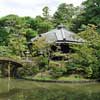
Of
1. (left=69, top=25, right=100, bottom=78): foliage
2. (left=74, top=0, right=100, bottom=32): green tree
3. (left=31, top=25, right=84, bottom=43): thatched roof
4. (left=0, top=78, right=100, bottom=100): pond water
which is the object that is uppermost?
(left=74, top=0, right=100, bottom=32): green tree

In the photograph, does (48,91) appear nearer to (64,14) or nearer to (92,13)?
(92,13)

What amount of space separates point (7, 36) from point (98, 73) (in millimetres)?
20825

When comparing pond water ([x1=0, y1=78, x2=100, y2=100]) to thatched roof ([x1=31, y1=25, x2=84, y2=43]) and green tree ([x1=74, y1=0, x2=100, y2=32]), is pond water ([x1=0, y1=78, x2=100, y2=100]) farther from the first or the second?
green tree ([x1=74, y1=0, x2=100, y2=32])

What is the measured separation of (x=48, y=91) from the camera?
27.1 metres

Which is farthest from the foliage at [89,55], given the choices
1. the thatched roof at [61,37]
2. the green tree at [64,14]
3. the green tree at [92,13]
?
the green tree at [64,14]

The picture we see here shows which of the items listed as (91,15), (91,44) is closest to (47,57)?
(91,44)

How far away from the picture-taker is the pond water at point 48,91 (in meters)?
23.9

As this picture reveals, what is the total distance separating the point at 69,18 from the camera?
61062 millimetres

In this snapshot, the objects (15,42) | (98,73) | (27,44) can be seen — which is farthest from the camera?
(27,44)

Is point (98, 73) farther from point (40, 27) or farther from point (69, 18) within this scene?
point (69, 18)

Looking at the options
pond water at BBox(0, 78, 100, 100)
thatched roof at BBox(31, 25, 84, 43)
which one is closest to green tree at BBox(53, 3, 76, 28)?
thatched roof at BBox(31, 25, 84, 43)

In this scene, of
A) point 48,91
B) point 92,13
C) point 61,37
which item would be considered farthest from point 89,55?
point 92,13

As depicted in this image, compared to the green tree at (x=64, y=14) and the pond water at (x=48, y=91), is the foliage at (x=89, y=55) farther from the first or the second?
the green tree at (x=64, y=14)

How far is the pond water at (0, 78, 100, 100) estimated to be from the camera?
23859 mm
